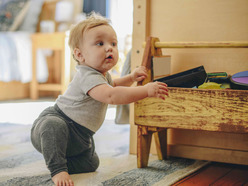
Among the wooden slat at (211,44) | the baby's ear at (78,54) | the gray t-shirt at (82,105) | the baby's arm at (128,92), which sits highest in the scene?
the wooden slat at (211,44)

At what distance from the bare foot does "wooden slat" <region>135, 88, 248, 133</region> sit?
0.29 metres

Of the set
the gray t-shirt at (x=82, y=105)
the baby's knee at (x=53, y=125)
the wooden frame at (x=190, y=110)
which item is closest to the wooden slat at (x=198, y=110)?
the wooden frame at (x=190, y=110)

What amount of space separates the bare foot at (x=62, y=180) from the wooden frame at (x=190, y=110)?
26 cm

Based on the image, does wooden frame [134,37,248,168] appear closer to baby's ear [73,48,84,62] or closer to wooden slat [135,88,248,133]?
wooden slat [135,88,248,133]

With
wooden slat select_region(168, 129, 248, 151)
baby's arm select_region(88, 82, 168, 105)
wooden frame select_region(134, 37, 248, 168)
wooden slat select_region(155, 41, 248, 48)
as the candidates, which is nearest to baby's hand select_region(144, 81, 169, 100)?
baby's arm select_region(88, 82, 168, 105)

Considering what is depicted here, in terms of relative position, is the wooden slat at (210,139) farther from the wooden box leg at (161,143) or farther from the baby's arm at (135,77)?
the baby's arm at (135,77)

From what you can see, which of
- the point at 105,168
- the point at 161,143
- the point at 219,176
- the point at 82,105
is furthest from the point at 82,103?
the point at 219,176

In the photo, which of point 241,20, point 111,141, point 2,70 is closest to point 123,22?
point 2,70

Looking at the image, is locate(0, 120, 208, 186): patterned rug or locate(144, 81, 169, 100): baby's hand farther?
locate(0, 120, 208, 186): patterned rug

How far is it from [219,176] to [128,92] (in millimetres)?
425

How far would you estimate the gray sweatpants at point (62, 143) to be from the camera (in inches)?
35.7

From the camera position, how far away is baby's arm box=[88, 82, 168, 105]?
817 mm

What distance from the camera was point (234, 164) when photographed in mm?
1176

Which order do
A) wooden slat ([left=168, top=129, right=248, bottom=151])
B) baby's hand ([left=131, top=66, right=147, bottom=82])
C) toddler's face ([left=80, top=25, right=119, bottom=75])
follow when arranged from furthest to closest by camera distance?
wooden slat ([left=168, top=129, right=248, bottom=151]) → baby's hand ([left=131, top=66, right=147, bottom=82]) → toddler's face ([left=80, top=25, right=119, bottom=75])
